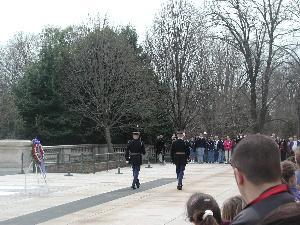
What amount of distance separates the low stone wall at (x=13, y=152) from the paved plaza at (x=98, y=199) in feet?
21.5

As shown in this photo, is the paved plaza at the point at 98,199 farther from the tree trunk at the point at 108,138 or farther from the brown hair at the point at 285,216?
the tree trunk at the point at 108,138

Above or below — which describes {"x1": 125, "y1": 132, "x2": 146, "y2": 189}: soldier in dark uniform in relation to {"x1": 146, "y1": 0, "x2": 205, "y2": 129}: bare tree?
below

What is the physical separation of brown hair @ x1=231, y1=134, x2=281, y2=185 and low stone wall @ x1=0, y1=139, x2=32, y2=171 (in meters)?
28.9

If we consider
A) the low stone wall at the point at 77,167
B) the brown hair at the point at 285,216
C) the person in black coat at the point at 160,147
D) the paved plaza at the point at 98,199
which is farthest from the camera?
the person in black coat at the point at 160,147

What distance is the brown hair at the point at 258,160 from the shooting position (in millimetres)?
2883

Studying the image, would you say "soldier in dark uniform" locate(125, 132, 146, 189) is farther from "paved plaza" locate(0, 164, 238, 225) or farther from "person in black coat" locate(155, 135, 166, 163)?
"person in black coat" locate(155, 135, 166, 163)

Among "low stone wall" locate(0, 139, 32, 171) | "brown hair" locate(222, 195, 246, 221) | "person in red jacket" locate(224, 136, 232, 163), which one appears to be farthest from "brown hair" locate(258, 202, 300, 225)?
"person in red jacket" locate(224, 136, 232, 163)

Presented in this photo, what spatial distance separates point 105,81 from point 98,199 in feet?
80.4

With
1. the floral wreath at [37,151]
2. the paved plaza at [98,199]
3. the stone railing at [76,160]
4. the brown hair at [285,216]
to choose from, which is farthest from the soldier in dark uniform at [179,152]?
the brown hair at [285,216]

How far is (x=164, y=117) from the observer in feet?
143

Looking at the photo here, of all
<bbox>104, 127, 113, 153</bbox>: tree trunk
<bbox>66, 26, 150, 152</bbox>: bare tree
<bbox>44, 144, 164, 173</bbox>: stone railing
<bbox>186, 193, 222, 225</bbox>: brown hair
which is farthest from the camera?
<bbox>66, 26, 150, 152</bbox>: bare tree

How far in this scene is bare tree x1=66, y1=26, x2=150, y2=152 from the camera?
132 feet

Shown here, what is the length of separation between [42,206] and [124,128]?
27.9 meters

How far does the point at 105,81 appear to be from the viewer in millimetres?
40562
